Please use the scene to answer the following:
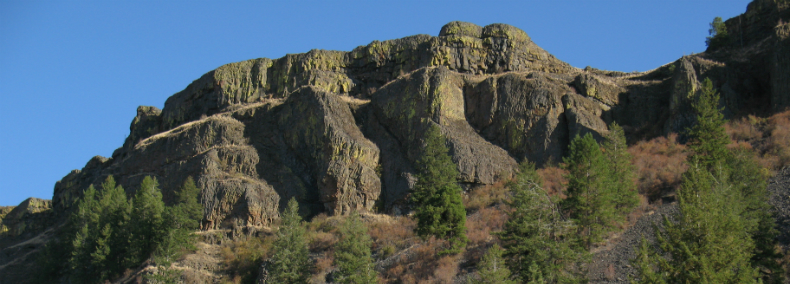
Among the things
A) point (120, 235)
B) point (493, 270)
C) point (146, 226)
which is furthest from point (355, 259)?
point (120, 235)

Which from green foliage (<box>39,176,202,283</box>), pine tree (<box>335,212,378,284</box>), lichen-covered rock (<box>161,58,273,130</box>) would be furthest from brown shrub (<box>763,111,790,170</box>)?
lichen-covered rock (<box>161,58,273,130</box>)

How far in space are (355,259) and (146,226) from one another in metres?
21.2

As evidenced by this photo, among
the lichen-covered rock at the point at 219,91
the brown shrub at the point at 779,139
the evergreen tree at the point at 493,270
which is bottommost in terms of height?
the evergreen tree at the point at 493,270

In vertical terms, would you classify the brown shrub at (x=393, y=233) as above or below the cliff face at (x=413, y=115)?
below

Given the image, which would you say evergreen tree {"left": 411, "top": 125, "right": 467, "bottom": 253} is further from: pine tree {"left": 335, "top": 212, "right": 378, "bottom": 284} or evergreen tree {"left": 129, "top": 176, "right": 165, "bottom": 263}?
evergreen tree {"left": 129, "top": 176, "right": 165, "bottom": 263}

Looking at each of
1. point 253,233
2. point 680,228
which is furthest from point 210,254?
point 680,228

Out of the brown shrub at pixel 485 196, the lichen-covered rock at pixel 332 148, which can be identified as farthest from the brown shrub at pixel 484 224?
the lichen-covered rock at pixel 332 148

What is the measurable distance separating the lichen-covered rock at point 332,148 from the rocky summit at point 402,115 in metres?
0.12

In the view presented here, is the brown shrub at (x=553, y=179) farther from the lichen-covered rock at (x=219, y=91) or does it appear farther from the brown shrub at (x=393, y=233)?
the lichen-covered rock at (x=219, y=91)

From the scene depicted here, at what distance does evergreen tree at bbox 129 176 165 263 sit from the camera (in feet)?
184

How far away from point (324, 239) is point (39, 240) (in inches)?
1385

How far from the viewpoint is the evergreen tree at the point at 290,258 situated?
155 ft

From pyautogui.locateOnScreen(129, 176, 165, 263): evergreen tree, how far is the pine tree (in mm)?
17767

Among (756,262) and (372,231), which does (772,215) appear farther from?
(372,231)
